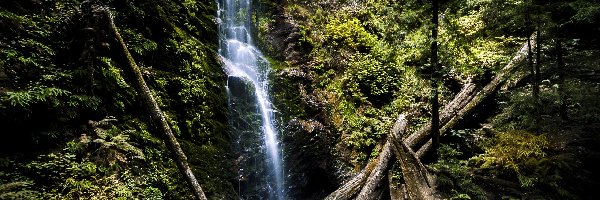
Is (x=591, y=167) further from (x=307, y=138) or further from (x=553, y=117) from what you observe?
(x=307, y=138)

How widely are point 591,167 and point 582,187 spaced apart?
55 centimetres

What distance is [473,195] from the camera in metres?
6.01

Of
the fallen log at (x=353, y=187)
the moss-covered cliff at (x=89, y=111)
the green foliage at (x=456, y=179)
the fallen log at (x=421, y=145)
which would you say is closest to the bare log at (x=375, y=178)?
the fallen log at (x=421, y=145)

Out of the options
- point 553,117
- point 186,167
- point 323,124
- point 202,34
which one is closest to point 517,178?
point 553,117

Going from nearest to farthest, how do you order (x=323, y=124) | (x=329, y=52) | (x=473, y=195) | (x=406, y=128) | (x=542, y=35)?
(x=473, y=195), (x=542, y=35), (x=406, y=128), (x=323, y=124), (x=329, y=52)

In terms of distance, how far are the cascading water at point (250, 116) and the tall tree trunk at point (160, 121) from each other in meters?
3.30

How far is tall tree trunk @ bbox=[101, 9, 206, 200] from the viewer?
5641mm

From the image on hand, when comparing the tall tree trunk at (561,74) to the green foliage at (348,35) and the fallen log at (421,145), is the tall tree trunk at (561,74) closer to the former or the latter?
the fallen log at (421,145)

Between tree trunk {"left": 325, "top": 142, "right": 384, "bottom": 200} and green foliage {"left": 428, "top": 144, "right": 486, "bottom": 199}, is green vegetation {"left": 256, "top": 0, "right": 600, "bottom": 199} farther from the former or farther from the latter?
tree trunk {"left": 325, "top": 142, "right": 384, "bottom": 200}

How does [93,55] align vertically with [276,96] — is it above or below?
above

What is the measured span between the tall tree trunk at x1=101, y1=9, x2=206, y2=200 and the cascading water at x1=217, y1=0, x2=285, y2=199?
3299 mm

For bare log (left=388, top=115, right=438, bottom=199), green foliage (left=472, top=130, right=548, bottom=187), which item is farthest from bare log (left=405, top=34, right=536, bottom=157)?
green foliage (left=472, top=130, right=548, bottom=187)

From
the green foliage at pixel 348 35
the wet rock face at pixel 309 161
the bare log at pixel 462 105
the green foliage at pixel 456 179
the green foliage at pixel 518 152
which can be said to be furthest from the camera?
the green foliage at pixel 348 35

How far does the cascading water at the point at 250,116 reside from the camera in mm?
9273
